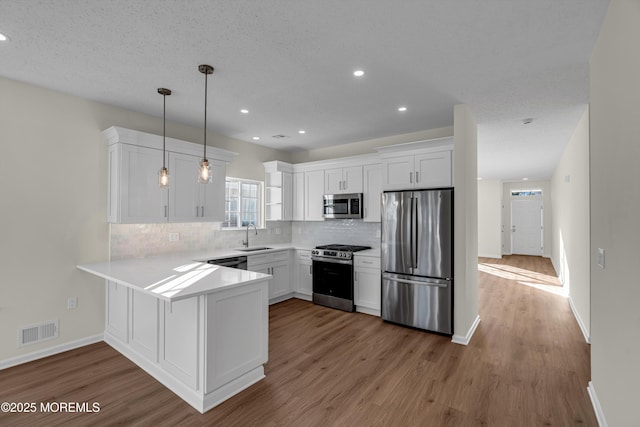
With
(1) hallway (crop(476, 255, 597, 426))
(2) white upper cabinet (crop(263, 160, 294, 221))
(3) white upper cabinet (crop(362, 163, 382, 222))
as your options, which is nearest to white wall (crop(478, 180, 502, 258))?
(1) hallway (crop(476, 255, 597, 426))

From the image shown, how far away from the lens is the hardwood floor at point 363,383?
Answer: 2240 millimetres

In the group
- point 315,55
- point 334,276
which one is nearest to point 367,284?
point 334,276

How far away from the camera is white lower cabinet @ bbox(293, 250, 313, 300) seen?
17.0ft

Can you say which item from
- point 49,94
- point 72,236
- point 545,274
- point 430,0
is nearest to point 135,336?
point 72,236

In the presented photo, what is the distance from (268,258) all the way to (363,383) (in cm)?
261

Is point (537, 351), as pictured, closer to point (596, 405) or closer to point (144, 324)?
point (596, 405)

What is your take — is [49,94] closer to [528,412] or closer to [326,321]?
[326,321]

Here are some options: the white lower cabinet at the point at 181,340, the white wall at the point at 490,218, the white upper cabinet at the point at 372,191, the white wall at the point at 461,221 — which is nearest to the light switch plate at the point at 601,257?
the white wall at the point at 461,221

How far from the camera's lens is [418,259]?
12.8 ft

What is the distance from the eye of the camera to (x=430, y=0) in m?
1.86

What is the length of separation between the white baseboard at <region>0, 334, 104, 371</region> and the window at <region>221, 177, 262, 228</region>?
221 centimetres

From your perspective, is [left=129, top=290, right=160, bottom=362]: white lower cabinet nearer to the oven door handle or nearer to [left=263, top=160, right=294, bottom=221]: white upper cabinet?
the oven door handle

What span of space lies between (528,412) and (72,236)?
461 centimetres

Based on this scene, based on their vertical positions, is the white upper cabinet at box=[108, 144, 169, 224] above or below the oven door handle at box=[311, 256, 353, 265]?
above
